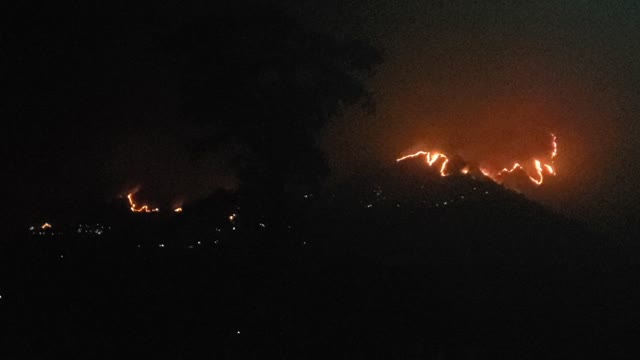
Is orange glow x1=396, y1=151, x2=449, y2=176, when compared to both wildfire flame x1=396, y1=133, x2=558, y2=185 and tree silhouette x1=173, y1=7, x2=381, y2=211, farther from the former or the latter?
tree silhouette x1=173, y1=7, x2=381, y2=211

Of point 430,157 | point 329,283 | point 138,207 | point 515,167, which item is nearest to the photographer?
point 329,283

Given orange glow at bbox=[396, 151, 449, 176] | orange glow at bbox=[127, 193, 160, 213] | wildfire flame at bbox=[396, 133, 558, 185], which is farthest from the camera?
orange glow at bbox=[396, 151, 449, 176]

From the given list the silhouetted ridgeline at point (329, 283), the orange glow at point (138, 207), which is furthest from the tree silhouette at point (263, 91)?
the orange glow at point (138, 207)

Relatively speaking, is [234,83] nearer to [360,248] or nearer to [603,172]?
[360,248]

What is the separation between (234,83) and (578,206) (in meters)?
8.57

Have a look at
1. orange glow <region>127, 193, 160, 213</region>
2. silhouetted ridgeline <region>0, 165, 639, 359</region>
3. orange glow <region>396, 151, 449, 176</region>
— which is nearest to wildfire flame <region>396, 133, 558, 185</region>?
orange glow <region>396, 151, 449, 176</region>

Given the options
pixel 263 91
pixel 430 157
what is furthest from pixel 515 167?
pixel 263 91

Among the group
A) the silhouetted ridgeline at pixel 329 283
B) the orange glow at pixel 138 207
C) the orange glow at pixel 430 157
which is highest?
the orange glow at pixel 430 157

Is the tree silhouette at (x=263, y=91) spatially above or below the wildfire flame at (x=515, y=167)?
below

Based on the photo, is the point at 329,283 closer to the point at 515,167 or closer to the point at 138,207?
the point at 138,207

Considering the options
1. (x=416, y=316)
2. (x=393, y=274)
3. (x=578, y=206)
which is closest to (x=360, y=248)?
(x=393, y=274)

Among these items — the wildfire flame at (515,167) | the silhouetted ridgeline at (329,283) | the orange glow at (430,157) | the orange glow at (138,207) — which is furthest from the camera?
the orange glow at (430,157)

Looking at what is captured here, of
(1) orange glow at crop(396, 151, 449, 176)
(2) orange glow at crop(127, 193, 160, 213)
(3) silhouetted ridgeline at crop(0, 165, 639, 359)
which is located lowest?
(3) silhouetted ridgeline at crop(0, 165, 639, 359)

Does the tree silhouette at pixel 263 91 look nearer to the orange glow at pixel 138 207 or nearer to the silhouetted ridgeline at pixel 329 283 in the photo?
the silhouetted ridgeline at pixel 329 283
